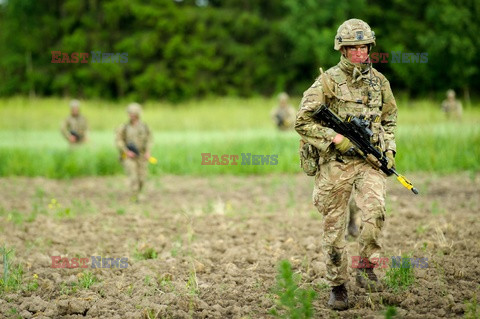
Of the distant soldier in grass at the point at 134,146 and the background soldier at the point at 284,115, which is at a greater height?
the background soldier at the point at 284,115

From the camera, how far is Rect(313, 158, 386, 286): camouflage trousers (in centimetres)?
506

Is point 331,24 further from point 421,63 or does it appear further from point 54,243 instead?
point 54,243

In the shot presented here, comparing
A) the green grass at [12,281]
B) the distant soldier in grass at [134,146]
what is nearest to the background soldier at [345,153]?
the green grass at [12,281]

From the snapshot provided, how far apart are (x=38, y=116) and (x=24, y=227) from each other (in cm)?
2013

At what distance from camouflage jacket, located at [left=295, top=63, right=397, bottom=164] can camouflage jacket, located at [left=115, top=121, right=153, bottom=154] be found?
6.80 m

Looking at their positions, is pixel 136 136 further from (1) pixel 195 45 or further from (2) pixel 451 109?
(1) pixel 195 45

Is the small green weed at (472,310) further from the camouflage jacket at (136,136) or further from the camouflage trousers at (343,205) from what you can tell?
the camouflage jacket at (136,136)

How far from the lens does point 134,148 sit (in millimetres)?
11461

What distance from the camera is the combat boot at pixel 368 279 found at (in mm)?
5363

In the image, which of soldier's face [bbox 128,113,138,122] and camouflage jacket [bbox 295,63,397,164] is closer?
camouflage jacket [bbox 295,63,397,164]

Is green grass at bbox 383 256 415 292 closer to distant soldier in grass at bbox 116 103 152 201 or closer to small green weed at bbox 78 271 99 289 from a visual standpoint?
small green weed at bbox 78 271 99 289

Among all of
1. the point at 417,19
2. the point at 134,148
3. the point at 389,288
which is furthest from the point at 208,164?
the point at 417,19

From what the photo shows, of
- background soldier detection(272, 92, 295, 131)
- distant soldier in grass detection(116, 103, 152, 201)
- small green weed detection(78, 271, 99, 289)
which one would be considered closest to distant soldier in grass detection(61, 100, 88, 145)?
distant soldier in grass detection(116, 103, 152, 201)

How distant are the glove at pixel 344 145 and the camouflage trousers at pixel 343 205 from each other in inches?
6.7
